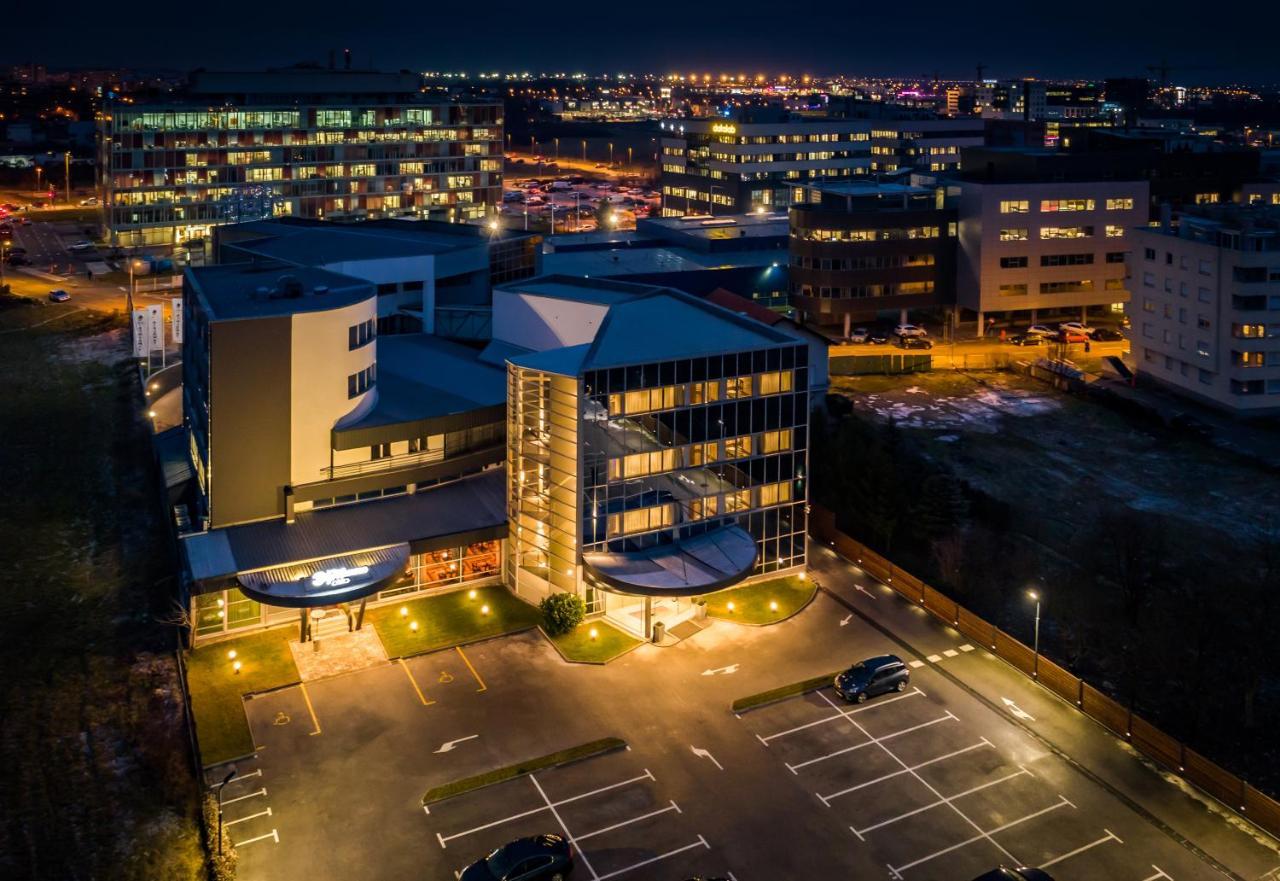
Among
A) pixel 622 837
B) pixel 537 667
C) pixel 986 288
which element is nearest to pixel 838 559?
pixel 537 667

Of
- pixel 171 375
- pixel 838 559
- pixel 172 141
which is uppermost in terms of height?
pixel 172 141

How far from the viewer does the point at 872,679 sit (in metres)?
37.5

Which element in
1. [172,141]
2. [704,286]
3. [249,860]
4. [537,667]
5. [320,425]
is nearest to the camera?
[249,860]

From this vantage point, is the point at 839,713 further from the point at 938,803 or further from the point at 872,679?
the point at 938,803

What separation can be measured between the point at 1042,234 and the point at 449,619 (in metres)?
68.0

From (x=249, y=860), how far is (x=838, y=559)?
92.1ft

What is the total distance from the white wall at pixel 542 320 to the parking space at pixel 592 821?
22158mm

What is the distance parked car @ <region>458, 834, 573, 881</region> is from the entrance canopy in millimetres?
12632

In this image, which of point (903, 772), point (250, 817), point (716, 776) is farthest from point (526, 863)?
point (903, 772)

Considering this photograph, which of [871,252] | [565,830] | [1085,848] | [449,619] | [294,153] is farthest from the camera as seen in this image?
[294,153]

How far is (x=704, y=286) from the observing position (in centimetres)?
8988

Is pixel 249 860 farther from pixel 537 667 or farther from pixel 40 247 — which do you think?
pixel 40 247

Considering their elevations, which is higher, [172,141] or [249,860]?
[172,141]

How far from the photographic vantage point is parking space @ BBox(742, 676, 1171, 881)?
30000 mm
